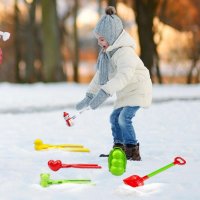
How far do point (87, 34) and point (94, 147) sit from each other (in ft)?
113

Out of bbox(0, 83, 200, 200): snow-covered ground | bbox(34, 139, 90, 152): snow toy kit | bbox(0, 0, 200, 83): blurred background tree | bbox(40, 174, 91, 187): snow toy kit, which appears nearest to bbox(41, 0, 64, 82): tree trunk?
bbox(0, 0, 200, 83): blurred background tree

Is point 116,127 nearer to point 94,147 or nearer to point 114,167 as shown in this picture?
point 94,147

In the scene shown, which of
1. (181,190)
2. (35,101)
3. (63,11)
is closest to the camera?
(181,190)

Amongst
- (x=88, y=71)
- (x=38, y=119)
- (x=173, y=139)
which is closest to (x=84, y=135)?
(x=173, y=139)

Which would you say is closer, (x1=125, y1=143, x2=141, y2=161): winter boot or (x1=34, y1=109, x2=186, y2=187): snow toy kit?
(x1=34, y1=109, x2=186, y2=187): snow toy kit

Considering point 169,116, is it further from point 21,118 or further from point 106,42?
point 106,42

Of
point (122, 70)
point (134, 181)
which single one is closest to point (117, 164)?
point (134, 181)

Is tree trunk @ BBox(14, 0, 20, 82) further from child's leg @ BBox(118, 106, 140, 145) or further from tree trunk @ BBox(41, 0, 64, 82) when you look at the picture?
child's leg @ BBox(118, 106, 140, 145)

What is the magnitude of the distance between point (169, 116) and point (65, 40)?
27.8 m

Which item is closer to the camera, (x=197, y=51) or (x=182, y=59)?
(x=197, y=51)

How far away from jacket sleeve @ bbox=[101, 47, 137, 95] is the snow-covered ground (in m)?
0.76

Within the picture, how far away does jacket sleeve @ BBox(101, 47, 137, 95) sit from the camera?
18.0 ft

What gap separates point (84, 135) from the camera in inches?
316

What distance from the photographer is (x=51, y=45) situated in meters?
19.5
